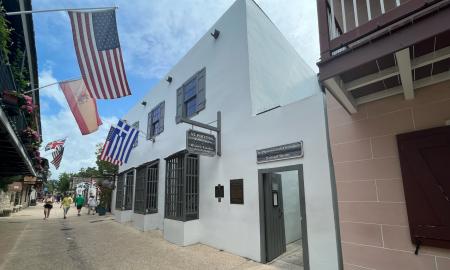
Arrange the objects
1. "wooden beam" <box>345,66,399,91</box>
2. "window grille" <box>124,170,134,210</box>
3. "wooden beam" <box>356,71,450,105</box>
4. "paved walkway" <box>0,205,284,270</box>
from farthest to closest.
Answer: "window grille" <box>124,170,134,210</box>
"paved walkway" <box>0,205,284,270</box>
"wooden beam" <box>356,71,450,105</box>
"wooden beam" <box>345,66,399,91</box>

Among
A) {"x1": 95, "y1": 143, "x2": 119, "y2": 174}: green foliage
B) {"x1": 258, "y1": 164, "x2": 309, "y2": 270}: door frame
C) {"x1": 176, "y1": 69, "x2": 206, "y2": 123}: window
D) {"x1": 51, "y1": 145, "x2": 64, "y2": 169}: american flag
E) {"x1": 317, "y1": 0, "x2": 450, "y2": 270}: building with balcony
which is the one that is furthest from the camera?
{"x1": 95, "y1": 143, "x2": 119, "y2": 174}: green foliage

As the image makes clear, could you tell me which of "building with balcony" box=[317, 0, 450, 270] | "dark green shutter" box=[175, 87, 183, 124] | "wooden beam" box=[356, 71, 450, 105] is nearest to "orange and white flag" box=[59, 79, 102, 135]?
"dark green shutter" box=[175, 87, 183, 124]

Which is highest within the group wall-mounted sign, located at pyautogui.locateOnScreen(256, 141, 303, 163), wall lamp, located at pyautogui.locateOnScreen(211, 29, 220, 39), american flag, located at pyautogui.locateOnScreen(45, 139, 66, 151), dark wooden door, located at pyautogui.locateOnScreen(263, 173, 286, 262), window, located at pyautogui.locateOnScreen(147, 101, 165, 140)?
wall lamp, located at pyautogui.locateOnScreen(211, 29, 220, 39)

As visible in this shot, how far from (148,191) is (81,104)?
5.10 meters

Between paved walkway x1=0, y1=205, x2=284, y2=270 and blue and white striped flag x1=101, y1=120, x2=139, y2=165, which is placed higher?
blue and white striped flag x1=101, y1=120, x2=139, y2=165

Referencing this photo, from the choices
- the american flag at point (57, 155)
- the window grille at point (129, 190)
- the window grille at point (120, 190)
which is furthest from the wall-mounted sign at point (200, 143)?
the american flag at point (57, 155)

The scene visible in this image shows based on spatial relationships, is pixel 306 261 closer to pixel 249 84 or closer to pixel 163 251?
pixel 163 251

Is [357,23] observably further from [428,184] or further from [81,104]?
[81,104]

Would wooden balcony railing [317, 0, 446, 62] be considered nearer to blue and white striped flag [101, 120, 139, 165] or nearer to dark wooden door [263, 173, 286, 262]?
dark wooden door [263, 173, 286, 262]

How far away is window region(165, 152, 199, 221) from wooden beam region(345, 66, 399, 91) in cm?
584

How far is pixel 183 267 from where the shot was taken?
5621 millimetres

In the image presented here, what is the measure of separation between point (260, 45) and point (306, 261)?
6.20 meters

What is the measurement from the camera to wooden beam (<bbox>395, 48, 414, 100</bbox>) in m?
2.70

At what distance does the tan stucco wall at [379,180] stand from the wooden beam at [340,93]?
0.28 metres
